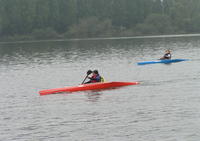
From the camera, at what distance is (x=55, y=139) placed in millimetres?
22016

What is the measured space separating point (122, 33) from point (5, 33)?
3678 cm

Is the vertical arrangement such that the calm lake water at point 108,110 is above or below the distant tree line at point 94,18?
below

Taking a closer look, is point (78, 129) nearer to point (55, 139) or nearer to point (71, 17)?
point (55, 139)

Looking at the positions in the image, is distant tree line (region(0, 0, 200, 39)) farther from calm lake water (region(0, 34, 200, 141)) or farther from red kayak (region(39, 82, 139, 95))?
red kayak (region(39, 82, 139, 95))

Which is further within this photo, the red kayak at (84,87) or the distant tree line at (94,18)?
the distant tree line at (94,18)

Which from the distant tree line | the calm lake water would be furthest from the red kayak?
the distant tree line

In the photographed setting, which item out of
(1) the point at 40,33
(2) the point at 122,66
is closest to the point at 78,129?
(2) the point at 122,66

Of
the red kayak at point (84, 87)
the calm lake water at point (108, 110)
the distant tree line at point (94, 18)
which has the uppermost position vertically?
the distant tree line at point (94, 18)

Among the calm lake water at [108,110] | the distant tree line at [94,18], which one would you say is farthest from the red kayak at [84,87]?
the distant tree line at [94,18]

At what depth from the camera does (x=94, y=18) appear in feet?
491

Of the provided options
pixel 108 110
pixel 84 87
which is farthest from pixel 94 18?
pixel 108 110

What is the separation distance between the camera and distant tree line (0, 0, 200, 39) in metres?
143

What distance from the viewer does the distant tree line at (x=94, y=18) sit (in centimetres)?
14325

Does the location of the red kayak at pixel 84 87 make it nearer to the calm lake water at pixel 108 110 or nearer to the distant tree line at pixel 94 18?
the calm lake water at pixel 108 110
